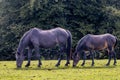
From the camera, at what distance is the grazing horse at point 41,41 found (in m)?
19.9

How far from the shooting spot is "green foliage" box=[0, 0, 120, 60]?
37.2m

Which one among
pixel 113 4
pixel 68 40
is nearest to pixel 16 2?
pixel 113 4

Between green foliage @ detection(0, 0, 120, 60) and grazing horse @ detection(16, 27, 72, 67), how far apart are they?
1539cm

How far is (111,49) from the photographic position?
21.7m

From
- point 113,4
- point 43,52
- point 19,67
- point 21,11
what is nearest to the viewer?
point 19,67

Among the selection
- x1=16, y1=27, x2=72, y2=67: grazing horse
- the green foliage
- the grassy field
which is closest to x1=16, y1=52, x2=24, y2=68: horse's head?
x1=16, y1=27, x2=72, y2=67: grazing horse

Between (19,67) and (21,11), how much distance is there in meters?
19.5

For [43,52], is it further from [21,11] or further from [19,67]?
[19,67]

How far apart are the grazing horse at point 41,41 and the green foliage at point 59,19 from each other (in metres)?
15.4

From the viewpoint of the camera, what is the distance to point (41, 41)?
20469mm

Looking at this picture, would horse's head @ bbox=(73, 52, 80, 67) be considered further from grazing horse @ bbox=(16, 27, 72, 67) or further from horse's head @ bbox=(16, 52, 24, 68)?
horse's head @ bbox=(16, 52, 24, 68)

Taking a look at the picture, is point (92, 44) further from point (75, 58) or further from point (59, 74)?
point (59, 74)

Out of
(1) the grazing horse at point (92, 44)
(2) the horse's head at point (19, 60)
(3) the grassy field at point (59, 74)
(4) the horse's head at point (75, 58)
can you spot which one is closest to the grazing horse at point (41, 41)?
(2) the horse's head at point (19, 60)

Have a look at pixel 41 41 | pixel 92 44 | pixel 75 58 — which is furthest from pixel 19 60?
pixel 92 44
